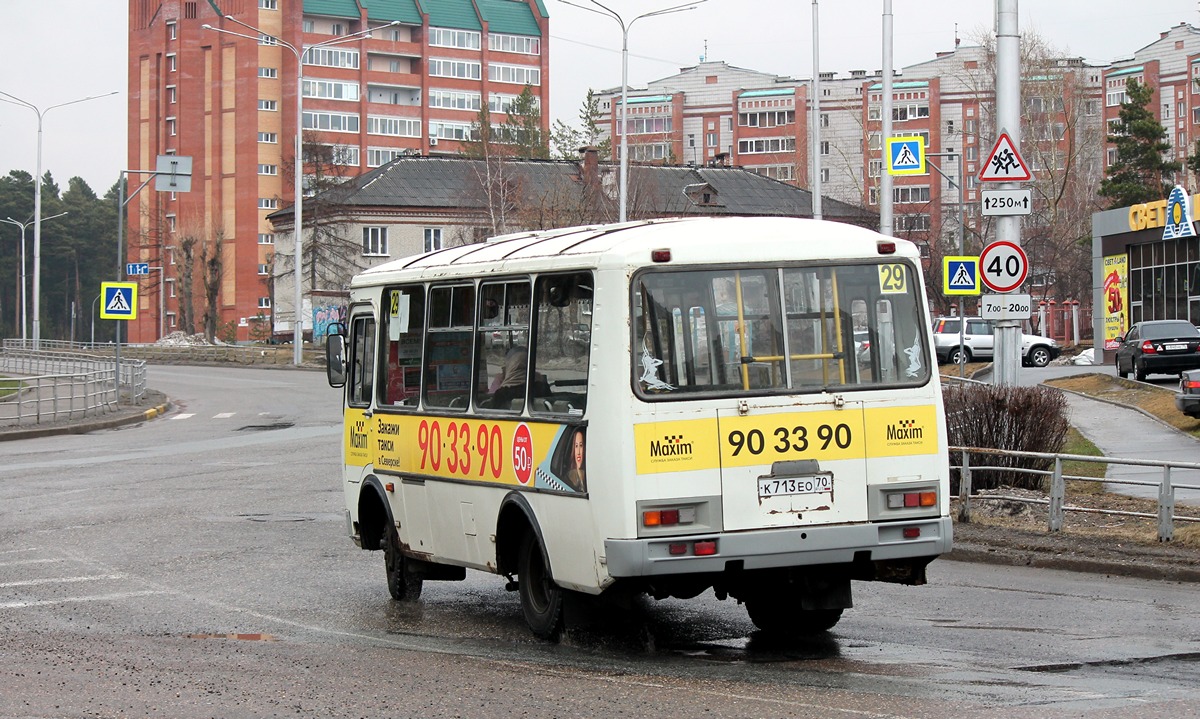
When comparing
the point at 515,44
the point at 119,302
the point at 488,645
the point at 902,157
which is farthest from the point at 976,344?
the point at 515,44

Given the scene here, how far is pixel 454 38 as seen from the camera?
132m

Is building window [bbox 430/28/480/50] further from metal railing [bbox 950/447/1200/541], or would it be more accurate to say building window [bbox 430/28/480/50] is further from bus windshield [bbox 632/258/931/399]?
bus windshield [bbox 632/258/931/399]

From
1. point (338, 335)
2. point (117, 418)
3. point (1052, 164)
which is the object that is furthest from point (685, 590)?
point (1052, 164)

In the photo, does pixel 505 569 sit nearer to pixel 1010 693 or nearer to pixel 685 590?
pixel 685 590

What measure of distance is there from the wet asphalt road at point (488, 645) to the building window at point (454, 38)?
383 ft

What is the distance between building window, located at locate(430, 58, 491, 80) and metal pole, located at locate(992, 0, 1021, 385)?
11529 cm

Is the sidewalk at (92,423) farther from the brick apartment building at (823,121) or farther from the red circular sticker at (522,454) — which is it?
the brick apartment building at (823,121)

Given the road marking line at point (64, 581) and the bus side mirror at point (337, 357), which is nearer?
the road marking line at point (64, 581)

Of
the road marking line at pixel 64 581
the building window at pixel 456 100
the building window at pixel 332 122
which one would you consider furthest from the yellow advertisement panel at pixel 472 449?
the building window at pixel 456 100

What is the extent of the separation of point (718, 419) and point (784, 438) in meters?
0.42

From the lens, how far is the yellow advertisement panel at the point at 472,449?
968cm

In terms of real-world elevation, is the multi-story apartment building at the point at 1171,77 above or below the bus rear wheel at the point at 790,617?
above

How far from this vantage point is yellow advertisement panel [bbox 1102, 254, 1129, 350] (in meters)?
54.2

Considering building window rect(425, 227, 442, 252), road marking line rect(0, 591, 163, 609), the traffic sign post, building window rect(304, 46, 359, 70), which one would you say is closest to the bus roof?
road marking line rect(0, 591, 163, 609)
